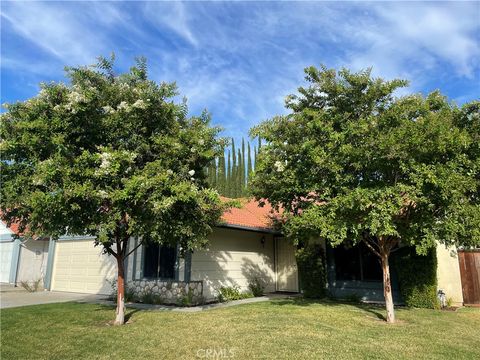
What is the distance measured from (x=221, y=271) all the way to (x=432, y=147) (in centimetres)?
876

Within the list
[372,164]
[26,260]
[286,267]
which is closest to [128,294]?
[286,267]

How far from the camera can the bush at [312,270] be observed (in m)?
13.5

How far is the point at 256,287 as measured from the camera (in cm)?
1455

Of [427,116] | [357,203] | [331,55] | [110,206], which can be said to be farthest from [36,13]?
[427,116]

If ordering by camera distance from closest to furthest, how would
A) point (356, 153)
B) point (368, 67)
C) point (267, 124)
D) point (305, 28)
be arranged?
point (356, 153), point (368, 67), point (267, 124), point (305, 28)

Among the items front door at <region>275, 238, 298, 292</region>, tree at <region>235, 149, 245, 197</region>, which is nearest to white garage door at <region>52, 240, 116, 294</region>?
front door at <region>275, 238, 298, 292</region>

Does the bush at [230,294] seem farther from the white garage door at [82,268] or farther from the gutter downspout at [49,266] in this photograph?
the gutter downspout at [49,266]

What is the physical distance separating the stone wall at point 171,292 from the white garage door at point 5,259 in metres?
12.5

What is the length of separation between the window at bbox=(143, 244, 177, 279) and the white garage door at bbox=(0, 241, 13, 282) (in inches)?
484

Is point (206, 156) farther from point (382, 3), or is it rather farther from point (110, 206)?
point (382, 3)

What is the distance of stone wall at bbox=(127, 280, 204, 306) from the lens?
472 inches

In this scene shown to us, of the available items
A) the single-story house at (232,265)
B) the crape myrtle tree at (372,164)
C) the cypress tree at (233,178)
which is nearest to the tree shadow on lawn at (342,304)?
the single-story house at (232,265)

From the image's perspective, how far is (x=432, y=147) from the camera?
756 centimetres

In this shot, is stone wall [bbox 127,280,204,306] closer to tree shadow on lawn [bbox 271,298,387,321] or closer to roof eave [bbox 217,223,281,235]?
roof eave [bbox 217,223,281,235]
